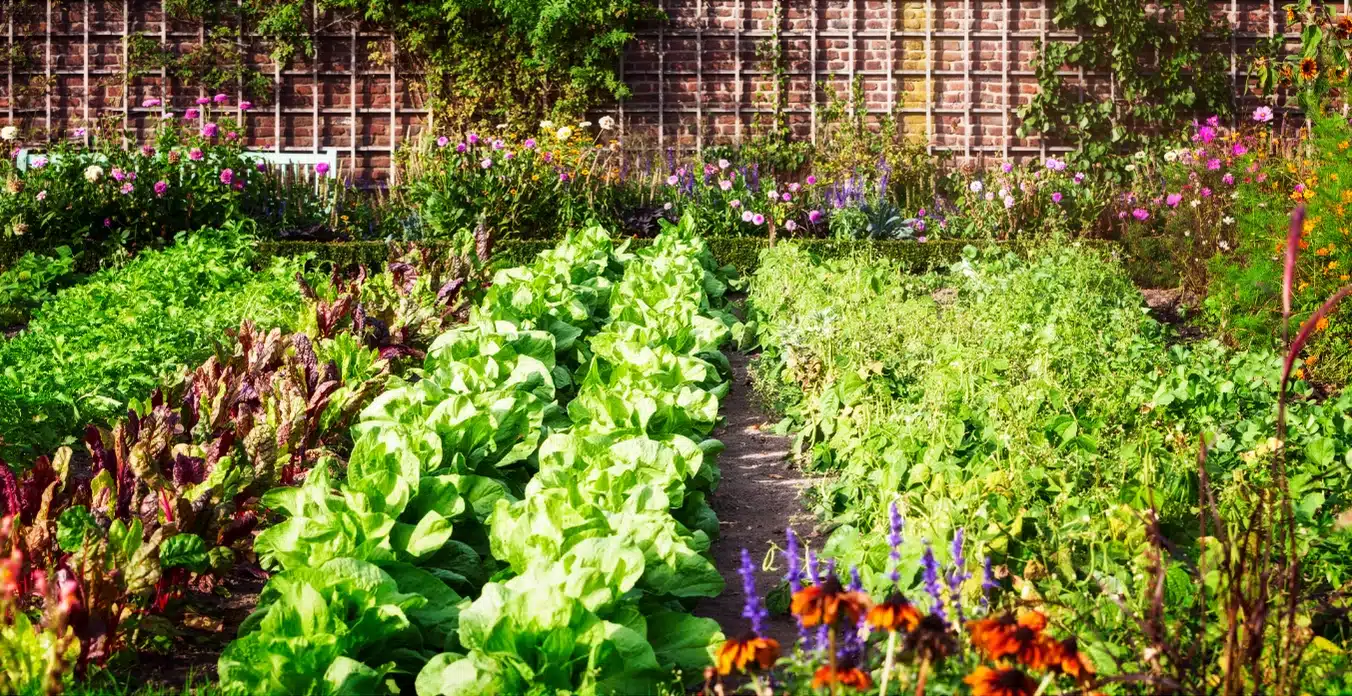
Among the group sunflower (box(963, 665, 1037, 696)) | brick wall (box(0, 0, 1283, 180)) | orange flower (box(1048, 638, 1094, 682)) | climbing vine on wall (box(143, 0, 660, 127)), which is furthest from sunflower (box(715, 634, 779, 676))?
brick wall (box(0, 0, 1283, 180))

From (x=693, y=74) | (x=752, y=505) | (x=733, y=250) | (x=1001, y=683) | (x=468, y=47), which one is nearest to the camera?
(x=1001, y=683)

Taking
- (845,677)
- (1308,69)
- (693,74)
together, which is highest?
(693,74)

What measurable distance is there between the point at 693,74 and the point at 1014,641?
11.5 m

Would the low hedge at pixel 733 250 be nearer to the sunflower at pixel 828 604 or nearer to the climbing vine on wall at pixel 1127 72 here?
the climbing vine on wall at pixel 1127 72

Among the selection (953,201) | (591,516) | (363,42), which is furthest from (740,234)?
(591,516)

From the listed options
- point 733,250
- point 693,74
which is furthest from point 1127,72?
point 733,250

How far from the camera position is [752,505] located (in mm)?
4082

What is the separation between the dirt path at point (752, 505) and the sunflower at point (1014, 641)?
1322 mm

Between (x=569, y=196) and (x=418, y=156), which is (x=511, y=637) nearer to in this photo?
(x=569, y=196)

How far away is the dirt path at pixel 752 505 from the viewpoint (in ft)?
10.8

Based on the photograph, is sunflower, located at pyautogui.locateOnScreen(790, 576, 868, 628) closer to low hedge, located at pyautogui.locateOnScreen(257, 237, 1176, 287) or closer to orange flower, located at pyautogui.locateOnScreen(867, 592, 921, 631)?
orange flower, located at pyautogui.locateOnScreen(867, 592, 921, 631)

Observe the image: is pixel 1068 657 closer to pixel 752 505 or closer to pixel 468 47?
pixel 752 505

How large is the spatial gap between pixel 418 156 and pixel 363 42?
263 cm

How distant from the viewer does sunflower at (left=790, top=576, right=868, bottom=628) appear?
5.42 ft
